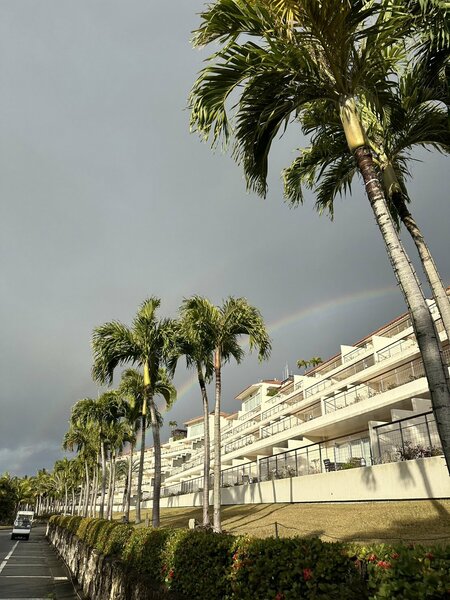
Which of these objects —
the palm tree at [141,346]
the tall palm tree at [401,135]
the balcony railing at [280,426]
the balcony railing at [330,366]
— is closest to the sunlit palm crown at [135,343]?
the palm tree at [141,346]

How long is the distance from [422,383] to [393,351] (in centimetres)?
1004

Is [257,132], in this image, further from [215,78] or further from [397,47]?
[397,47]

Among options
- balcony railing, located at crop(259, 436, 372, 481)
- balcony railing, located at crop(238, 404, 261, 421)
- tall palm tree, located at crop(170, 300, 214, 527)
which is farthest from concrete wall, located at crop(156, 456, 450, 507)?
balcony railing, located at crop(238, 404, 261, 421)

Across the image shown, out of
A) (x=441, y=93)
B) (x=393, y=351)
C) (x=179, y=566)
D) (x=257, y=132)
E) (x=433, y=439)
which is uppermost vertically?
(x=393, y=351)

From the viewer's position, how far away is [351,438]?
36.0 metres

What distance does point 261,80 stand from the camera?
7.39 metres

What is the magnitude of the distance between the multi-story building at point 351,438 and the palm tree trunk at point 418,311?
1258cm

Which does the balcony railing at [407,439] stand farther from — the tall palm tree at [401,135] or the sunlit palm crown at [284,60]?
the sunlit palm crown at [284,60]

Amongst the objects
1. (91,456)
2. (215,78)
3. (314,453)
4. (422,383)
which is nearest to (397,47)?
(215,78)

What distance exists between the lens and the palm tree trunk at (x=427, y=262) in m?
8.86

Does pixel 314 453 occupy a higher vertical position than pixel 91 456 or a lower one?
lower

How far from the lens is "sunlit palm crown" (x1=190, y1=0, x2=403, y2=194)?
6512mm

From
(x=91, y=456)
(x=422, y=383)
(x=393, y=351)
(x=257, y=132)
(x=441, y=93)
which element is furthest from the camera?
(x=91, y=456)

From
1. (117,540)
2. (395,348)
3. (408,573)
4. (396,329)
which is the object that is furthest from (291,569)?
(396,329)
